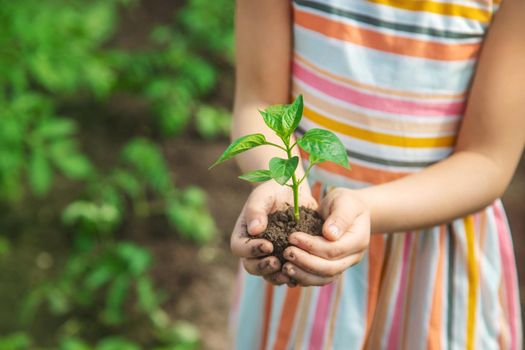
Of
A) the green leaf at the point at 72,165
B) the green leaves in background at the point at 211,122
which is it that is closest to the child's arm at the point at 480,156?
the green leaf at the point at 72,165

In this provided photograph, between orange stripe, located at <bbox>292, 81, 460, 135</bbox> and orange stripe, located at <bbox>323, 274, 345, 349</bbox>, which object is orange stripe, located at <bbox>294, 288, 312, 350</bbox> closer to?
orange stripe, located at <bbox>323, 274, 345, 349</bbox>

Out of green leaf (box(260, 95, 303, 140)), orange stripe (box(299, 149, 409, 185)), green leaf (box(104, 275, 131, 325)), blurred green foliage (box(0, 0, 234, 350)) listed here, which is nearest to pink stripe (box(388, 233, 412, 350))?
orange stripe (box(299, 149, 409, 185))

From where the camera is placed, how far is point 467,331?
1.20m

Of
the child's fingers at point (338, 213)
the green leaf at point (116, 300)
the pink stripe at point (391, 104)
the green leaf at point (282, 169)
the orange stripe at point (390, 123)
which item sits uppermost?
the pink stripe at point (391, 104)

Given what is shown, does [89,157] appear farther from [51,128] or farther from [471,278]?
[471,278]

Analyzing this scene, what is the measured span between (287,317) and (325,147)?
498 millimetres

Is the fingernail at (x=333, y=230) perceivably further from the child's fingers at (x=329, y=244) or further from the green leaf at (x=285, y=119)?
the green leaf at (x=285, y=119)

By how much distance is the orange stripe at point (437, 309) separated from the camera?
1189mm

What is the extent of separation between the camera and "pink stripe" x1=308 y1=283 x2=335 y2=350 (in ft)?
3.97

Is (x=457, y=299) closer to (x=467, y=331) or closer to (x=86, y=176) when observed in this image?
(x=467, y=331)

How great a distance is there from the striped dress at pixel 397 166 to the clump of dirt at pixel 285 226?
10.5 inches

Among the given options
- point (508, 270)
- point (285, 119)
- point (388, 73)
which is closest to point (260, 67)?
point (388, 73)

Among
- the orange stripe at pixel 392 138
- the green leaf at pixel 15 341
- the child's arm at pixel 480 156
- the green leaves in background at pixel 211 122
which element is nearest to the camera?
the child's arm at pixel 480 156

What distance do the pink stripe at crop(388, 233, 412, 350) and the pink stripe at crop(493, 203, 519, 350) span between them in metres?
0.16
